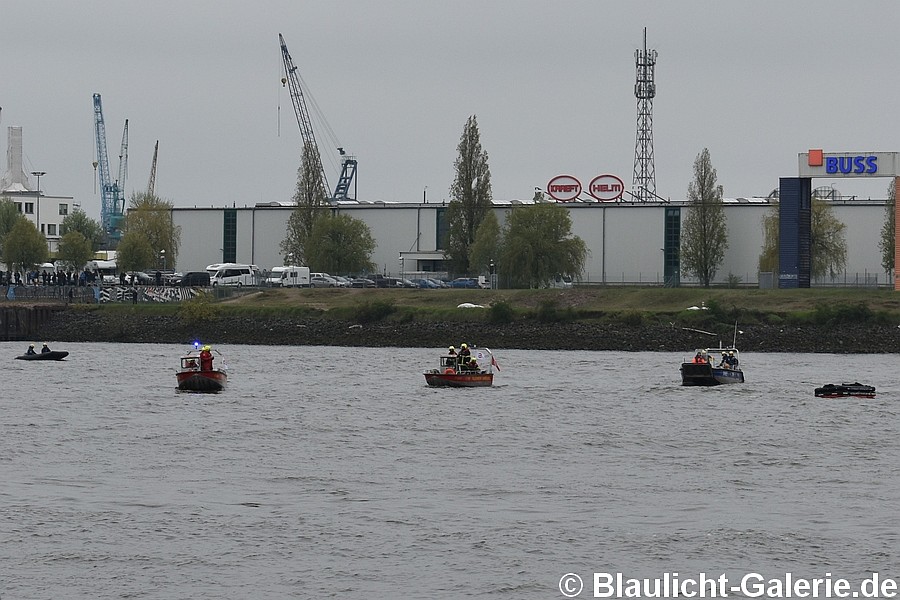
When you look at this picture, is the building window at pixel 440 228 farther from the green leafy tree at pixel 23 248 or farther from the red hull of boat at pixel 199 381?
the red hull of boat at pixel 199 381

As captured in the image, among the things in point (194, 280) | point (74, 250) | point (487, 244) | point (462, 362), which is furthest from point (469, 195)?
point (462, 362)

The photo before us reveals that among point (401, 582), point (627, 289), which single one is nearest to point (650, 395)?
point (401, 582)

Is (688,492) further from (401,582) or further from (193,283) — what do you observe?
(193,283)

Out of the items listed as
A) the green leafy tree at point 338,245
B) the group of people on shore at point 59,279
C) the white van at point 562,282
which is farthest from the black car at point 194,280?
the white van at point 562,282

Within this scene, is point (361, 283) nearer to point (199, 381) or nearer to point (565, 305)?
point (565, 305)

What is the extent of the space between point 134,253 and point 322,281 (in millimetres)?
23609

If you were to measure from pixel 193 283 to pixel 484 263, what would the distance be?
85.6ft

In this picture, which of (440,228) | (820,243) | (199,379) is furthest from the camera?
(440,228)

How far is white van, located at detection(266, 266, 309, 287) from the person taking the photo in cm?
13812

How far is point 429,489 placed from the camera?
127 feet

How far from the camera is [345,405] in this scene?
61.5m

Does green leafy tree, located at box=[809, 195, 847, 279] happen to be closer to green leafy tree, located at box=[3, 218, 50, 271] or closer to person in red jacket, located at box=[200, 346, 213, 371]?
green leafy tree, located at box=[3, 218, 50, 271]

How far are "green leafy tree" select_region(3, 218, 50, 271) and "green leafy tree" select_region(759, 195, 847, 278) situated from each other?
74.0 metres

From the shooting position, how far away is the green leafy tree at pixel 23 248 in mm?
158250
